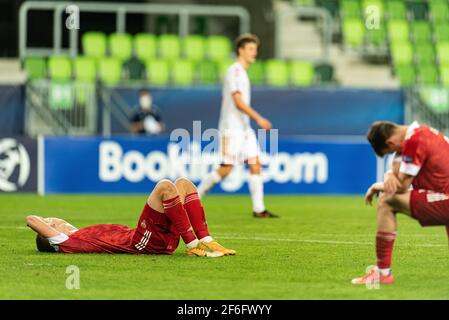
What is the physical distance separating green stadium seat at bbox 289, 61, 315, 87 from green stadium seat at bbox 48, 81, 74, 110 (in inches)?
209

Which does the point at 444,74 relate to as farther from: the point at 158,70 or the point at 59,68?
the point at 59,68

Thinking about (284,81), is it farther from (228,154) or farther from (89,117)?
(228,154)

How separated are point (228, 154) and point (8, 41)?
45.3ft

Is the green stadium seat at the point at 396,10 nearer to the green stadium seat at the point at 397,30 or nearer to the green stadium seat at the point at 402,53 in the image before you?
the green stadium seat at the point at 397,30

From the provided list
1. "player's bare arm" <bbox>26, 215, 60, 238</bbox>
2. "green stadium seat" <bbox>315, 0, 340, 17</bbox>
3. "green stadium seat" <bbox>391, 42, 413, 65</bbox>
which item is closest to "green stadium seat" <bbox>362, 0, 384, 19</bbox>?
"green stadium seat" <bbox>315, 0, 340, 17</bbox>

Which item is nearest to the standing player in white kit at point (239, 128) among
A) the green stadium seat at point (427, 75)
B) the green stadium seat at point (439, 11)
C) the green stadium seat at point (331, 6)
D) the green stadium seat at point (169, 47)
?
the green stadium seat at point (169, 47)

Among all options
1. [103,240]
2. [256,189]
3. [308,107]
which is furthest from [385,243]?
[308,107]

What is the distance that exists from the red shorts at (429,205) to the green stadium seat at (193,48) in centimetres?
1749

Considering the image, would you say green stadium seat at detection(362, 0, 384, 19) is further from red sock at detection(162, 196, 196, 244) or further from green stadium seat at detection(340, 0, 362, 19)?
red sock at detection(162, 196, 196, 244)

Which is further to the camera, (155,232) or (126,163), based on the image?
(126,163)

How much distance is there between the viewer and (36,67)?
78.8 feet

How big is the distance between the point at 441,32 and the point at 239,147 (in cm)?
1392

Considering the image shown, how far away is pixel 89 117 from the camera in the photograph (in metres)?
22.5

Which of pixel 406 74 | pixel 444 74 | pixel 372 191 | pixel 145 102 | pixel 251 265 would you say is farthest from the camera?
pixel 444 74
